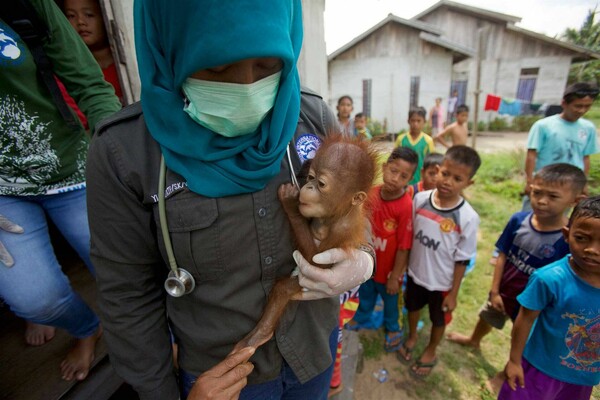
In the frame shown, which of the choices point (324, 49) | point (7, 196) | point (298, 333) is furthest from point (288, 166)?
point (324, 49)

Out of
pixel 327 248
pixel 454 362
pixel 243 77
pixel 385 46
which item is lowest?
pixel 454 362

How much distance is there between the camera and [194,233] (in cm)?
103

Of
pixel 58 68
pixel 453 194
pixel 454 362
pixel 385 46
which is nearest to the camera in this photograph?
pixel 58 68

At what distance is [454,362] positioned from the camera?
10.1ft

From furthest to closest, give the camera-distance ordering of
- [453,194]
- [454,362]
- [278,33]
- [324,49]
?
[324,49]
[454,362]
[453,194]
[278,33]

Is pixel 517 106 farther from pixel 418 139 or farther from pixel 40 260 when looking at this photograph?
pixel 40 260

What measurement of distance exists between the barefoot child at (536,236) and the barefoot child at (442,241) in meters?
0.31

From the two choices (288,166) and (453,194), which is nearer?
(288,166)

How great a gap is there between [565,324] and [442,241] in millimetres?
977

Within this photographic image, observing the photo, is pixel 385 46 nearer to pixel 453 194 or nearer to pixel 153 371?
pixel 453 194

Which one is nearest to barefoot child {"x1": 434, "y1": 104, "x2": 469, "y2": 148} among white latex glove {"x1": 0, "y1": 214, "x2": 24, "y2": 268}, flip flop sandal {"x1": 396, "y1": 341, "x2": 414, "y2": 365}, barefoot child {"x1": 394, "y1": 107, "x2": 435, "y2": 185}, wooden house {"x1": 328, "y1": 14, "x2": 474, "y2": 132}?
barefoot child {"x1": 394, "y1": 107, "x2": 435, "y2": 185}

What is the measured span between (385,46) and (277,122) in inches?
635

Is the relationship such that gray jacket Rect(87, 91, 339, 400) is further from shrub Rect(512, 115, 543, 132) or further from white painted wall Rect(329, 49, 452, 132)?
shrub Rect(512, 115, 543, 132)

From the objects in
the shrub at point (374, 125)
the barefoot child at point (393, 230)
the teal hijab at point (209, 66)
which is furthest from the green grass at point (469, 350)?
the shrub at point (374, 125)
